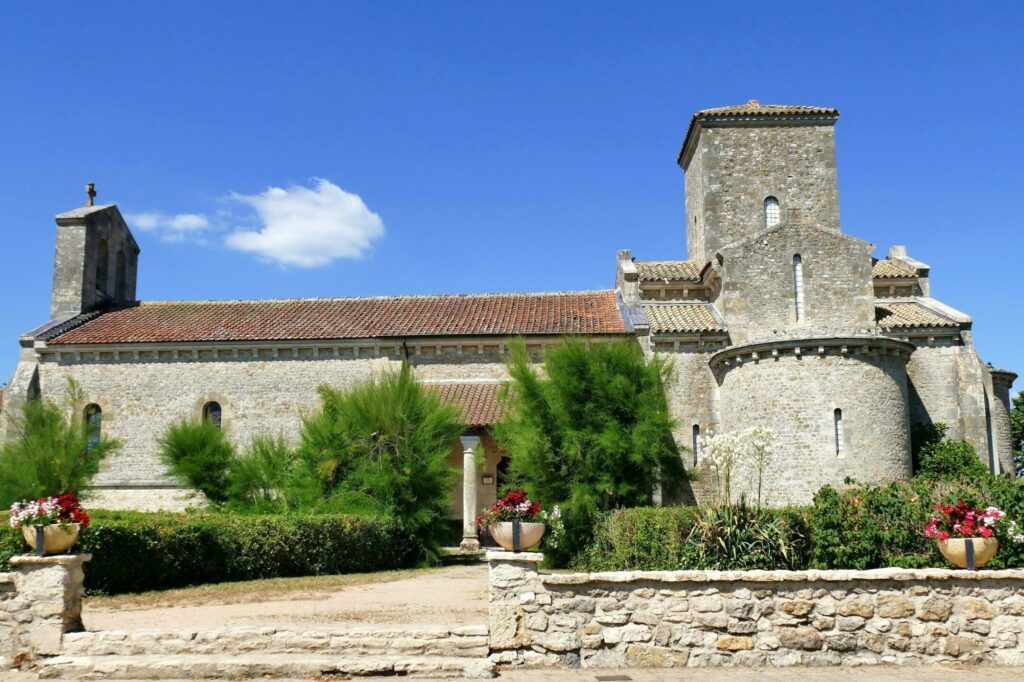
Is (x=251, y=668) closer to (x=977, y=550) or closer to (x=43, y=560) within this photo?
(x=43, y=560)

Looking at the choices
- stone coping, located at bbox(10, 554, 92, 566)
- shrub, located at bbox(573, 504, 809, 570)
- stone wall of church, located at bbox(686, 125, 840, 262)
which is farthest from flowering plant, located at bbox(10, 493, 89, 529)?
stone wall of church, located at bbox(686, 125, 840, 262)

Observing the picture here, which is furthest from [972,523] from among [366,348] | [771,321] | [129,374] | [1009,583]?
[129,374]

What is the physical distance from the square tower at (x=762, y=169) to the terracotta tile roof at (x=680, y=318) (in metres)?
2.35

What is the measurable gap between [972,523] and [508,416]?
12.3m

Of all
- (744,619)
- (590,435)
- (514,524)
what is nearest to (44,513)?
(514,524)

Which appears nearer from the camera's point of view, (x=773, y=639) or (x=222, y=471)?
(x=773, y=639)

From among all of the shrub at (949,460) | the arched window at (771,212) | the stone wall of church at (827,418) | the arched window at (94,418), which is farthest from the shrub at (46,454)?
the shrub at (949,460)

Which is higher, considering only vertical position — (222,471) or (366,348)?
(366,348)

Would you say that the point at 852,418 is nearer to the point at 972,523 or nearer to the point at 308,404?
the point at 972,523

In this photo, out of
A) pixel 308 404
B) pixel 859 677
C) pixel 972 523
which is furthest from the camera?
pixel 308 404

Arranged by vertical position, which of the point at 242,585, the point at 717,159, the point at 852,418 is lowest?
the point at 242,585

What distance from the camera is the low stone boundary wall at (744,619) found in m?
9.84

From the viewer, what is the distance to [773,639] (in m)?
9.88

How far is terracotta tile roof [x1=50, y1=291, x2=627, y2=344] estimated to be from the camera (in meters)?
27.6
